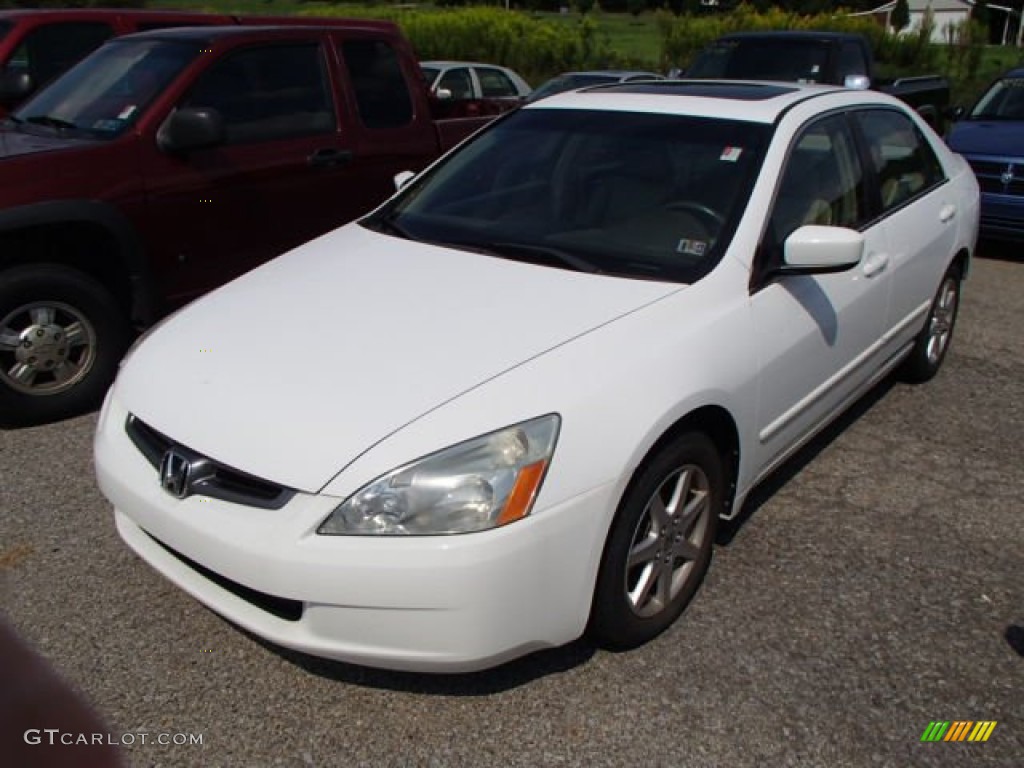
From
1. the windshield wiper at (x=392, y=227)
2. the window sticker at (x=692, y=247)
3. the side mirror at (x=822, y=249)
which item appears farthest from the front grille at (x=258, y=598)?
the side mirror at (x=822, y=249)

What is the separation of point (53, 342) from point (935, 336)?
4452mm

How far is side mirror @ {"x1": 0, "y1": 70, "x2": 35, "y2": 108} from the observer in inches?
253

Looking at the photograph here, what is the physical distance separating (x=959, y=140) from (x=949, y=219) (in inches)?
180

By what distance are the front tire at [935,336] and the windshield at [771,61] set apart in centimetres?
→ 530

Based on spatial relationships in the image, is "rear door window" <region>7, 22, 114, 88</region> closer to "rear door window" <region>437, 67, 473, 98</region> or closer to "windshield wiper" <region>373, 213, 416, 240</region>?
"windshield wiper" <region>373, 213, 416, 240</region>

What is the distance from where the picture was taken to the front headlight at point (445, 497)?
228 cm

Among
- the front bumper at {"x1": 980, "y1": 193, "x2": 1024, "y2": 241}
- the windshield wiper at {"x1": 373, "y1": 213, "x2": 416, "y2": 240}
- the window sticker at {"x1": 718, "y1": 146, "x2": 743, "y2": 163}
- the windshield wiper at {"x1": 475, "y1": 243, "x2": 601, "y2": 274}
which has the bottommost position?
the front bumper at {"x1": 980, "y1": 193, "x2": 1024, "y2": 241}

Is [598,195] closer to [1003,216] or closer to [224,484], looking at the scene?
[224,484]

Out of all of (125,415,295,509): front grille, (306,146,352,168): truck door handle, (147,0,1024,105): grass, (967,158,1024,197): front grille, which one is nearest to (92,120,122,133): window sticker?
(306,146,352,168): truck door handle

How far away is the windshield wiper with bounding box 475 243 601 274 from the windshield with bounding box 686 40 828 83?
24.2ft

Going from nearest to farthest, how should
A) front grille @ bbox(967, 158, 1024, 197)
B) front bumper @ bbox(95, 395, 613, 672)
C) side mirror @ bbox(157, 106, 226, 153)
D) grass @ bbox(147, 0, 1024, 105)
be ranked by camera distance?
1. front bumper @ bbox(95, 395, 613, 672)
2. side mirror @ bbox(157, 106, 226, 153)
3. front grille @ bbox(967, 158, 1024, 197)
4. grass @ bbox(147, 0, 1024, 105)

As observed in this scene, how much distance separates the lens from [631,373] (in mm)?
2605

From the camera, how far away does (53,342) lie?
4453mm

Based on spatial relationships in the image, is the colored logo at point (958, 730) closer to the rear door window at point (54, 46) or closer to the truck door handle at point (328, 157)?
the truck door handle at point (328, 157)
